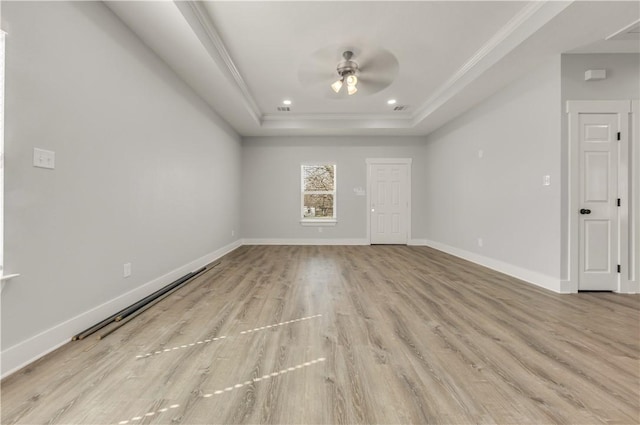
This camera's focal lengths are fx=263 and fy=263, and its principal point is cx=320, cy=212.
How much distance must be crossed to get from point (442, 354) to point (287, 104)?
496cm

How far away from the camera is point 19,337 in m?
1.59

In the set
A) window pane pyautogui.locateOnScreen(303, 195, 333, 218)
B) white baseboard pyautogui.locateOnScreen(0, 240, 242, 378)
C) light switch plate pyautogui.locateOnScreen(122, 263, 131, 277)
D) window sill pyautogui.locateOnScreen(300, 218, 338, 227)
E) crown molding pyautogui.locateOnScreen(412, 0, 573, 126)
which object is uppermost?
crown molding pyautogui.locateOnScreen(412, 0, 573, 126)

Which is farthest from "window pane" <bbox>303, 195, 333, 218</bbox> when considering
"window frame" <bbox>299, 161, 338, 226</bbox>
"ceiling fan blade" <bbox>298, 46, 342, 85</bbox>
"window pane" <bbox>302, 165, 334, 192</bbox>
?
"ceiling fan blade" <bbox>298, 46, 342, 85</bbox>

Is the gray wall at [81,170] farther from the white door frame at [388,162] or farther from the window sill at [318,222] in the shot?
the white door frame at [388,162]

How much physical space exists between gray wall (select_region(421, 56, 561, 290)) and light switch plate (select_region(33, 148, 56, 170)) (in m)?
4.95

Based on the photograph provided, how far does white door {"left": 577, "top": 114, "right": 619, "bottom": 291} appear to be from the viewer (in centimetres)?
315

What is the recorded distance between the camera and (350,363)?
1.66 metres

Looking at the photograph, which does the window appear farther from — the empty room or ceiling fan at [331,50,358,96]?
ceiling fan at [331,50,358,96]

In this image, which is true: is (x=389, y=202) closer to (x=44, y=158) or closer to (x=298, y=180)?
(x=298, y=180)

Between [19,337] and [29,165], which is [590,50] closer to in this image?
[29,165]

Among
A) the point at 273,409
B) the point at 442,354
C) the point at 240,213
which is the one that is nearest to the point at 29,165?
the point at 273,409

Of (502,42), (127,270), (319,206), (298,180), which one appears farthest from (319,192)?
(127,270)

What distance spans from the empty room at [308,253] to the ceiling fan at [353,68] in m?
0.03

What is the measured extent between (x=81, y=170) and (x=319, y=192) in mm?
5374
